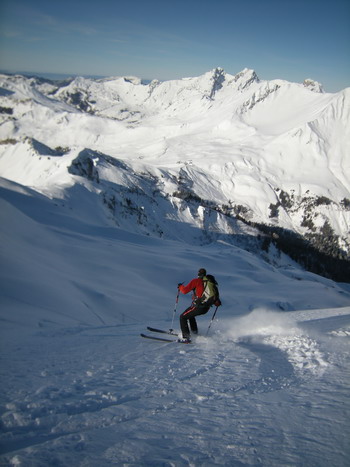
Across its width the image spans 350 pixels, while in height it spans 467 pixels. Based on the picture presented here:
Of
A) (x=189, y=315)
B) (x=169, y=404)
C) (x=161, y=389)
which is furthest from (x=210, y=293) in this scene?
(x=169, y=404)

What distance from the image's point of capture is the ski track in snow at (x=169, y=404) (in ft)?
16.1

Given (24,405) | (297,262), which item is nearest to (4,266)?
(24,405)

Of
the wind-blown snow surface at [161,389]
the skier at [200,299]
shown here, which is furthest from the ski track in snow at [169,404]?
the skier at [200,299]

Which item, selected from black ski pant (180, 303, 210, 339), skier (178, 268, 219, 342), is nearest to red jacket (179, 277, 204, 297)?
skier (178, 268, 219, 342)

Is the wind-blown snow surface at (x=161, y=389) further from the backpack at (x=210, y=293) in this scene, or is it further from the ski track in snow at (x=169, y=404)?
the backpack at (x=210, y=293)

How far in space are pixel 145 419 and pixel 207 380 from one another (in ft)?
7.18

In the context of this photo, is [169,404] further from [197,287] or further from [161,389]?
[197,287]

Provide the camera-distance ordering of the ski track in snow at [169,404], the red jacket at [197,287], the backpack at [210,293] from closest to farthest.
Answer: the ski track in snow at [169,404] → the backpack at [210,293] → the red jacket at [197,287]

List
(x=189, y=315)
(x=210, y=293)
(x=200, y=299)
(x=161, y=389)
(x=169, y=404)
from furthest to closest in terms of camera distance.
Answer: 1. (x=189, y=315)
2. (x=200, y=299)
3. (x=210, y=293)
4. (x=161, y=389)
5. (x=169, y=404)

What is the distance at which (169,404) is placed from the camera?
638 cm

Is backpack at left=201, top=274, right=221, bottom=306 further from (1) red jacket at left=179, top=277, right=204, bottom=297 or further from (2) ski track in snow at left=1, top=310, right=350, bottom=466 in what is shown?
(2) ski track in snow at left=1, top=310, right=350, bottom=466

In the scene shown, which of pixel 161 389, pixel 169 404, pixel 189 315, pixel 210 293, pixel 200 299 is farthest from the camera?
pixel 189 315

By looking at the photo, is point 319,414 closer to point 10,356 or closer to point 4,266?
point 10,356

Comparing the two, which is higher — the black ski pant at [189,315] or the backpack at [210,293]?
the backpack at [210,293]
